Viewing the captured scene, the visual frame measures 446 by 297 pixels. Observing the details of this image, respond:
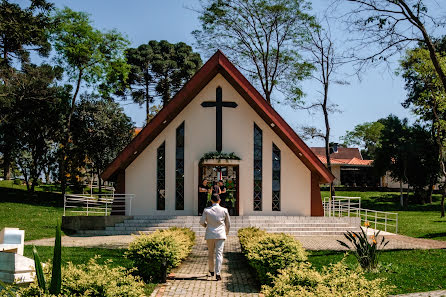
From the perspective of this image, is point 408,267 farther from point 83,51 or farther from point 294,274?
point 83,51

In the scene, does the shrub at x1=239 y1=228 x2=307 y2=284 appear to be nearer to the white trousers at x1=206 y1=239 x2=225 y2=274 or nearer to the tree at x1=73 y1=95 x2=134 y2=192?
the white trousers at x1=206 y1=239 x2=225 y2=274

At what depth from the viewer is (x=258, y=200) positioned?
1992 centimetres

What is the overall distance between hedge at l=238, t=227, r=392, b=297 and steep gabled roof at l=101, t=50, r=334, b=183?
24.1 feet

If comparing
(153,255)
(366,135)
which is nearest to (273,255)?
(153,255)

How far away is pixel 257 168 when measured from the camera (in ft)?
65.7

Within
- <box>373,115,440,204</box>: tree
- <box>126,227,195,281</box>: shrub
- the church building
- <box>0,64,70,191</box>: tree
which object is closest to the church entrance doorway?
the church building

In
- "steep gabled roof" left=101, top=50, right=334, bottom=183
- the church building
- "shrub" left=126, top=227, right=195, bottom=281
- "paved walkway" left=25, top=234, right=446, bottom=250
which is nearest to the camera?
"shrub" left=126, top=227, right=195, bottom=281

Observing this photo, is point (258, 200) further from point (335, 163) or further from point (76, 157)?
point (335, 163)

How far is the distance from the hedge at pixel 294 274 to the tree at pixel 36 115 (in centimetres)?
2472

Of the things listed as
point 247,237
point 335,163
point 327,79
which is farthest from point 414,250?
point 335,163

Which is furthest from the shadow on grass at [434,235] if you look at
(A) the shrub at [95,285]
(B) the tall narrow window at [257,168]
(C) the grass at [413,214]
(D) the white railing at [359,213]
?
(A) the shrub at [95,285]

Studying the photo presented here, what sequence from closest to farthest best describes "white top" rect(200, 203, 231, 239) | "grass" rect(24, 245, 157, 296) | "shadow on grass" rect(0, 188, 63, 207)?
"white top" rect(200, 203, 231, 239)
"grass" rect(24, 245, 157, 296)
"shadow on grass" rect(0, 188, 63, 207)

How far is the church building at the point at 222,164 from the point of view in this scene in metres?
19.7

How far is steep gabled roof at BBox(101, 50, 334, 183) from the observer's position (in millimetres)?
18562
